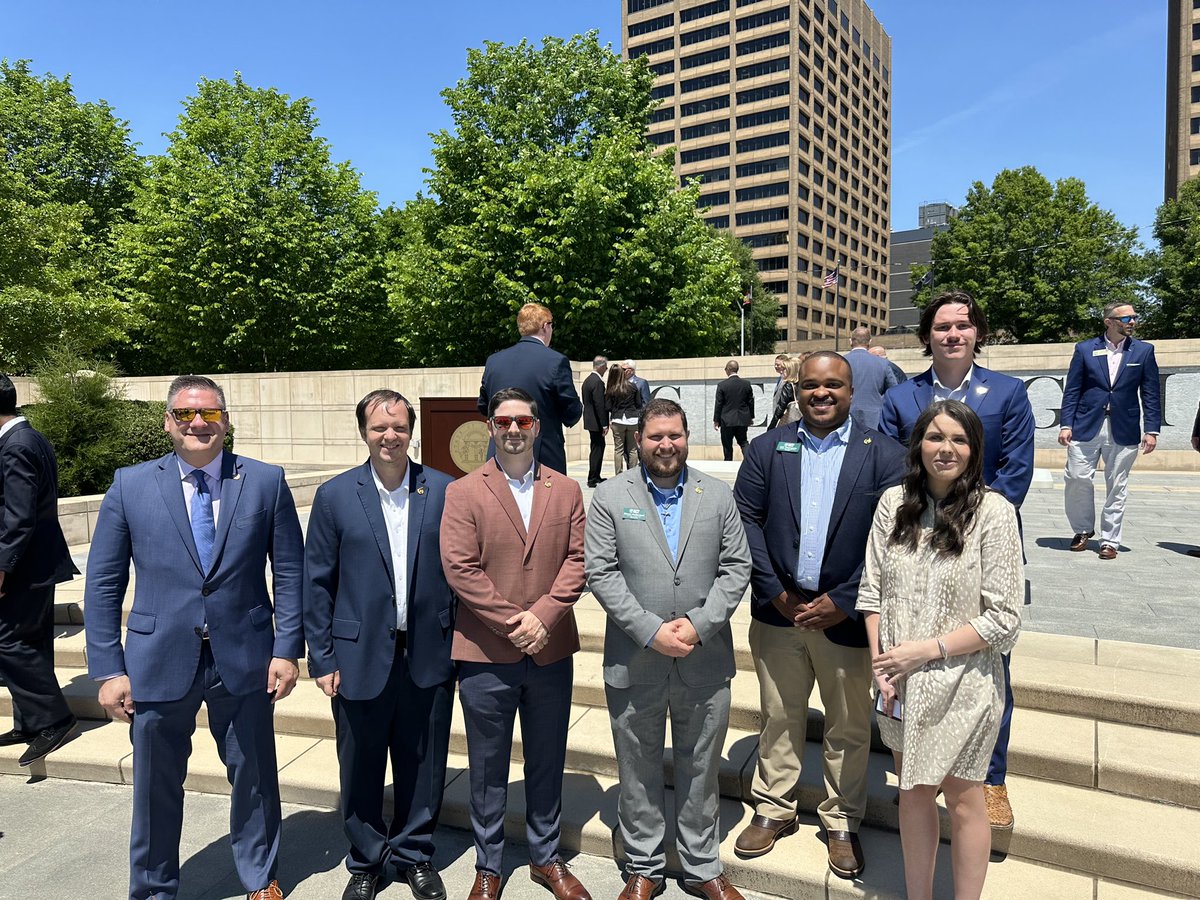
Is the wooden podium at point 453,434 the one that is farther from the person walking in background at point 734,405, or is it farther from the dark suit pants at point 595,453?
the person walking in background at point 734,405

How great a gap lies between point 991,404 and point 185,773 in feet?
12.6

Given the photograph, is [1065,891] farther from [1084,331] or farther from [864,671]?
[1084,331]

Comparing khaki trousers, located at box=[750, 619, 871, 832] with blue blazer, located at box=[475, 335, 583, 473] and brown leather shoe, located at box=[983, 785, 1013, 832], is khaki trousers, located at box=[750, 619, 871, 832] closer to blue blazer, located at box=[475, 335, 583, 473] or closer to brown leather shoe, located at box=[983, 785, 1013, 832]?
brown leather shoe, located at box=[983, 785, 1013, 832]

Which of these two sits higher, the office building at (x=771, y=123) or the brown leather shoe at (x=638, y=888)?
the office building at (x=771, y=123)

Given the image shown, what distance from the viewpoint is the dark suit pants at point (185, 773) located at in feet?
9.82

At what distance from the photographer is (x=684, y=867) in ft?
10.4

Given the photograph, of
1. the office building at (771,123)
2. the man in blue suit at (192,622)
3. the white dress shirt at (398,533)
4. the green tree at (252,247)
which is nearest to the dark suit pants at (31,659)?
the man in blue suit at (192,622)

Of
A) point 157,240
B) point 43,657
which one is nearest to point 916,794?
point 43,657

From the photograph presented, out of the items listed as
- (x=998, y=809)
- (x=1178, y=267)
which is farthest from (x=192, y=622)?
(x=1178, y=267)

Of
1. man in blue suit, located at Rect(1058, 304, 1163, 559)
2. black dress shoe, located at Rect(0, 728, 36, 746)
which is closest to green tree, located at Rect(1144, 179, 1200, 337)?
man in blue suit, located at Rect(1058, 304, 1163, 559)

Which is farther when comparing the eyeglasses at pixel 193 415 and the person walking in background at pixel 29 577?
the person walking in background at pixel 29 577

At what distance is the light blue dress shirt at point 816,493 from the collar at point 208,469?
8.22 ft

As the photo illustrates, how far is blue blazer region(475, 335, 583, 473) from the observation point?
479 cm

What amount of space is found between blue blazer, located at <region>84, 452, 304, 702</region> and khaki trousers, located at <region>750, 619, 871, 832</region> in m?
2.23
